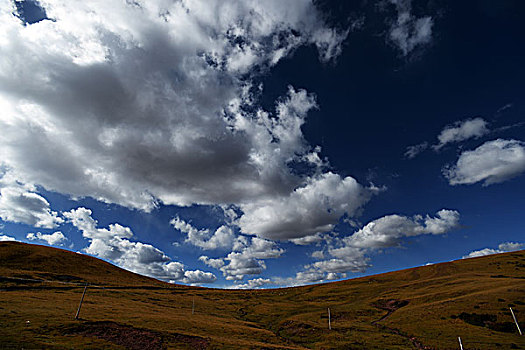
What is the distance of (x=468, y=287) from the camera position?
104688 mm

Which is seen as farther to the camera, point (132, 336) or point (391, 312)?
point (391, 312)

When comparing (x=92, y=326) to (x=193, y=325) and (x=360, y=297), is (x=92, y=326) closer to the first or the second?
(x=193, y=325)

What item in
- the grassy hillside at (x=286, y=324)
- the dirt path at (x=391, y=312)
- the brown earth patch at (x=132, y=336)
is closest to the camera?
the brown earth patch at (x=132, y=336)

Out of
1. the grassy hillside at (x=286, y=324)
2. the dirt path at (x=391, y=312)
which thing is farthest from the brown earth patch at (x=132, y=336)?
the dirt path at (x=391, y=312)

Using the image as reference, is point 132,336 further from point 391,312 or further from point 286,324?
point 391,312

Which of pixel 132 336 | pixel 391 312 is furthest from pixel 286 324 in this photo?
pixel 132 336

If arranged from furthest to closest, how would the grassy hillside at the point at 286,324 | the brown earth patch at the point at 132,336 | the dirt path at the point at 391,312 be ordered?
1. the dirt path at the point at 391,312
2. the grassy hillside at the point at 286,324
3. the brown earth patch at the point at 132,336

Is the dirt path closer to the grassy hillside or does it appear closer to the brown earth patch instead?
the grassy hillside

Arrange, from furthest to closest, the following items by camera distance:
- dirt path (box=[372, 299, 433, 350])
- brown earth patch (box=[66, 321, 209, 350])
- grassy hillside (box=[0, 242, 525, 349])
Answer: dirt path (box=[372, 299, 433, 350]) → grassy hillside (box=[0, 242, 525, 349]) → brown earth patch (box=[66, 321, 209, 350])

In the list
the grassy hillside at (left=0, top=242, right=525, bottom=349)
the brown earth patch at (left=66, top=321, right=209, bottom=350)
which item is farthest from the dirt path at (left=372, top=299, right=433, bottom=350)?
the brown earth patch at (left=66, top=321, right=209, bottom=350)

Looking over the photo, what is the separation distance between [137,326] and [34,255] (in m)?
190

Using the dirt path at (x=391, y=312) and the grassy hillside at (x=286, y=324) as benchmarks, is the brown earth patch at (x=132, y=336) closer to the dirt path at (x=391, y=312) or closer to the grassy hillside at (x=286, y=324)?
the grassy hillside at (x=286, y=324)

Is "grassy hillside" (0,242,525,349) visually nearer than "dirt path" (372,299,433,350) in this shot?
Yes

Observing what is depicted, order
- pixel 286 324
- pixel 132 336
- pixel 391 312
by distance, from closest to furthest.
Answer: pixel 132 336
pixel 286 324
pixel 391 312
